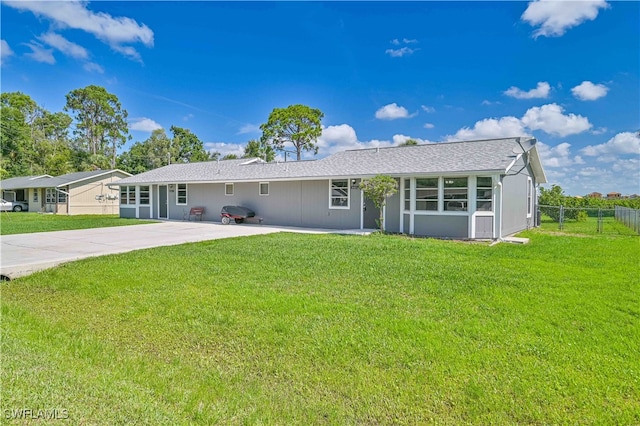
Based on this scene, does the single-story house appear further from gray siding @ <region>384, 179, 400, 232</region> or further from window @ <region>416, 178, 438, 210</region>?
window @ <region>416, 178, 438, 210</region>

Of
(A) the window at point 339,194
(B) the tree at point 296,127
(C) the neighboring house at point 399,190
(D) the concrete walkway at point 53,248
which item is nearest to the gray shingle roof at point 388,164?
(C) the neighboring house at point 399,190

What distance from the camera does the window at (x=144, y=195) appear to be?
76.4 feet

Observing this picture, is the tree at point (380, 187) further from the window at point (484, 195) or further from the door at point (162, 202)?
the door at point (162, 202)

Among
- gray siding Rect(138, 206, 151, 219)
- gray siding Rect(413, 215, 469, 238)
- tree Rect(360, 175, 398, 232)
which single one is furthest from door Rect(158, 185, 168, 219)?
gray siding Rect(413, 215, 469, 238)

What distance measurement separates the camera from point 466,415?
258cm

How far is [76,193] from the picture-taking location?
94.2ft

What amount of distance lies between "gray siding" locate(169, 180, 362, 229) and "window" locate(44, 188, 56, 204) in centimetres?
1733

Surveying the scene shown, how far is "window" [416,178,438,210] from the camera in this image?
13.0m

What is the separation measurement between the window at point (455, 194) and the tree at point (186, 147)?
42048mm

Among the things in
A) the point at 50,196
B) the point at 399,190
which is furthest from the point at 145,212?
the point at 399,190

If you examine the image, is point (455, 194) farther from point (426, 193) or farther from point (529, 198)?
point (529, 198)

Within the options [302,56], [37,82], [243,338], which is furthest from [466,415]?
[37,82]

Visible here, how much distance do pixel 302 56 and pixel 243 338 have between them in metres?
20.3

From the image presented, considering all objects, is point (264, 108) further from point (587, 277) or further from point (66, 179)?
point (587, 277)
